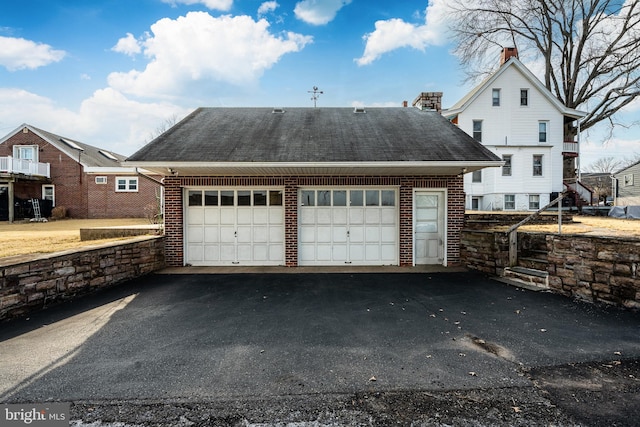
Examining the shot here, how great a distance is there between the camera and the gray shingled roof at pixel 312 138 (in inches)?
291

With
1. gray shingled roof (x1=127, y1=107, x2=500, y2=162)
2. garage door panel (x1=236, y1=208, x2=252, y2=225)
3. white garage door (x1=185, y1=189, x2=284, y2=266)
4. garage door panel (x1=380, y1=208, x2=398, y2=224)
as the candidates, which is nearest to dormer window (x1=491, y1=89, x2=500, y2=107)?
gray shingled roof (x1=127, y1=107, x2=500, y2=162)

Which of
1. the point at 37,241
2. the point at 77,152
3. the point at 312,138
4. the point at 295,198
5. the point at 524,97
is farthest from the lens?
the point at 77,152

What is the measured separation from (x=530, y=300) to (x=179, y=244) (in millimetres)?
8346

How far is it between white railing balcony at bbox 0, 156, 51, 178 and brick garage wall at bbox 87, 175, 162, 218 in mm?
3032

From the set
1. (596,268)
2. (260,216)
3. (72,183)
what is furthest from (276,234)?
(72,183)

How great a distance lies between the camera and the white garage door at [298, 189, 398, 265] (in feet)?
27.8

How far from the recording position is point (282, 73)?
12.2 metres

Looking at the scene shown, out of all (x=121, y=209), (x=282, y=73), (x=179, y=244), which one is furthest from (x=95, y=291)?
(x=121, y=209)

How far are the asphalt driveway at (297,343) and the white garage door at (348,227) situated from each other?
2433 millimetres

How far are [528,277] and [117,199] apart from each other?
23598 mm

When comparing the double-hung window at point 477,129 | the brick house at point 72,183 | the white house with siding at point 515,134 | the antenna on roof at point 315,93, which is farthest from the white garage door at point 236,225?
the double-hung window at point 477,129

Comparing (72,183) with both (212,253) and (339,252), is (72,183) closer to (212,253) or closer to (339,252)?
(212,253)

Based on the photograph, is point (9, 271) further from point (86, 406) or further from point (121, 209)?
point (121, 209)

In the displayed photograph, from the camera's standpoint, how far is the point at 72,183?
21062mm
